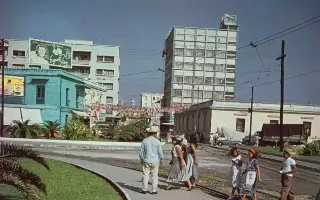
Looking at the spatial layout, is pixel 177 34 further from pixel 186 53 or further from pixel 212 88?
pixel 212 88

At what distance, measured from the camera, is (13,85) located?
43.0 metres

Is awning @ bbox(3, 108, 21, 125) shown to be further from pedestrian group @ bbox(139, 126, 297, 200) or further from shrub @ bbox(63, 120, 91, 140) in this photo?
pedestrian group @ bbox(139, 126, 297, 200)

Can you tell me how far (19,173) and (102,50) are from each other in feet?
222

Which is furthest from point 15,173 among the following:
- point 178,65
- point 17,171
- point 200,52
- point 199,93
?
point 200,52

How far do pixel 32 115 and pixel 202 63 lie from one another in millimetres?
66032

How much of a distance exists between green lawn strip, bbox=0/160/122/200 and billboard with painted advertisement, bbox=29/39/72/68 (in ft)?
152

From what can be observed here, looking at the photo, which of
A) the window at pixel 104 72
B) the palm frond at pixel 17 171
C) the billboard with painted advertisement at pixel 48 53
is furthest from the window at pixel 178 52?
the palm frond at pixel 17 171

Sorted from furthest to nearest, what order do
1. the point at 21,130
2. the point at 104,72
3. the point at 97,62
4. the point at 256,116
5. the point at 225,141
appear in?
1. the point at 104,72
2. the point at 97,62
3. the point at 256,116
4. the point at 225,141
5. the point at 21,130

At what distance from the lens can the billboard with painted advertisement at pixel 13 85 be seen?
42812 mm

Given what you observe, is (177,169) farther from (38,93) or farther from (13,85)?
(38,93)

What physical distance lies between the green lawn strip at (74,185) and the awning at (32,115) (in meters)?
27.9

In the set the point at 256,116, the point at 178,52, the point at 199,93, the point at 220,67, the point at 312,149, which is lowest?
the point at 312,149

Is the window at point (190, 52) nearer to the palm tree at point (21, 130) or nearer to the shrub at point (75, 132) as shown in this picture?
the shrub at point (75, 132)

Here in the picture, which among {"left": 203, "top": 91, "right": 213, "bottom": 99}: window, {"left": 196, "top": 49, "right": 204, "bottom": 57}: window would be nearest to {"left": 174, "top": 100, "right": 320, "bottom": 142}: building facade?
{"left": 203, "top": 91, "right": 213, "bottom": 99}: window
